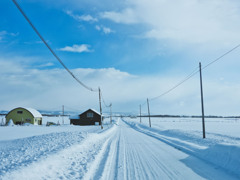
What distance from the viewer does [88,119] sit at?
59.5m

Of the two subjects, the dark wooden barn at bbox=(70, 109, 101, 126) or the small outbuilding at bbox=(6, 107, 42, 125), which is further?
the dark wooden barn at bbox=(70, 109, 101, 126)

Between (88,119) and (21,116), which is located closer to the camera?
(21,116)

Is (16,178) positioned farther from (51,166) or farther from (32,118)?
(32,118)

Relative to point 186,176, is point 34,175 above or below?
above

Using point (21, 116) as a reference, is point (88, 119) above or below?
below

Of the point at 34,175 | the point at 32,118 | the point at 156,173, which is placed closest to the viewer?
the point at 34,175

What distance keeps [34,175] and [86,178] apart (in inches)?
66.3

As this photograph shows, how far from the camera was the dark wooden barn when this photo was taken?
59.4m

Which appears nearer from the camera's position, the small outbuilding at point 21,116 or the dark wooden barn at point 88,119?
the small outbuilding at point 21,116

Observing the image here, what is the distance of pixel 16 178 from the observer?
527 cm

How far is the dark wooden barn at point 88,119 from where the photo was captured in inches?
2338

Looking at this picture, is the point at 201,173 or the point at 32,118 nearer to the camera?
the point at 201,173

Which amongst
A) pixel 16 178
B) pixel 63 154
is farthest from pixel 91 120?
pixel 16 178

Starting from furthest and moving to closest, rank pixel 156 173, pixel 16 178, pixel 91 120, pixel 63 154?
pixel 91 120 < pixel 63 154 < pixel 156 173 < pixel 16 178
